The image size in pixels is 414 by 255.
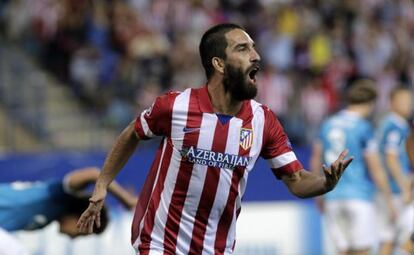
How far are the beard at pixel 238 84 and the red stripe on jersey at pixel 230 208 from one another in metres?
0.21

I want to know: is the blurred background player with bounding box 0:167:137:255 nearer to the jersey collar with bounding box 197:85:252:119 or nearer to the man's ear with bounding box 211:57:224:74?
the jersey collar with bounding box 197:85:252:119

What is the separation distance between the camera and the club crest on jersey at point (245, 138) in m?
5.90

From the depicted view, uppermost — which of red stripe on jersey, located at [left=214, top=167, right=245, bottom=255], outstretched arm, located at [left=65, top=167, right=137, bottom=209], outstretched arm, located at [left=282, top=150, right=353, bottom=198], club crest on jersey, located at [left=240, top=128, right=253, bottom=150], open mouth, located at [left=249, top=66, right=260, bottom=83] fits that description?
open mouth, located at [left=249, top=66, right=260, bottom=83]

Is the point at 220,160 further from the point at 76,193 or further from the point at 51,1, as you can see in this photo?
the point at 51,1

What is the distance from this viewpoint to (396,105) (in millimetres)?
11141

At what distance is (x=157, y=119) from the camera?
19.4 ft

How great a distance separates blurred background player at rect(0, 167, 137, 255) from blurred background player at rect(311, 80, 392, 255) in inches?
121

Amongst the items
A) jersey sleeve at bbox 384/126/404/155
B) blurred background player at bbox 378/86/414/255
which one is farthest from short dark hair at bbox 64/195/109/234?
jersey sleeve at bbox 384/126/404/155

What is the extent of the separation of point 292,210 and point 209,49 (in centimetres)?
681

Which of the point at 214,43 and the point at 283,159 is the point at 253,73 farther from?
the point at 283,159

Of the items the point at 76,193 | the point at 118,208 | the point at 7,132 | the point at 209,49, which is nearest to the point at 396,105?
the point at 118,208

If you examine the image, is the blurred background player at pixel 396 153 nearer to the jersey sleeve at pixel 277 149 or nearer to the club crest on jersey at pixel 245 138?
the jersey sleeve at pixel 277 149

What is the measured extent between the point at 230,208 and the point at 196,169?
0.31 meters

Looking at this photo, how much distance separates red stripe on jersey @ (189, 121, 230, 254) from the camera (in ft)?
19.3
